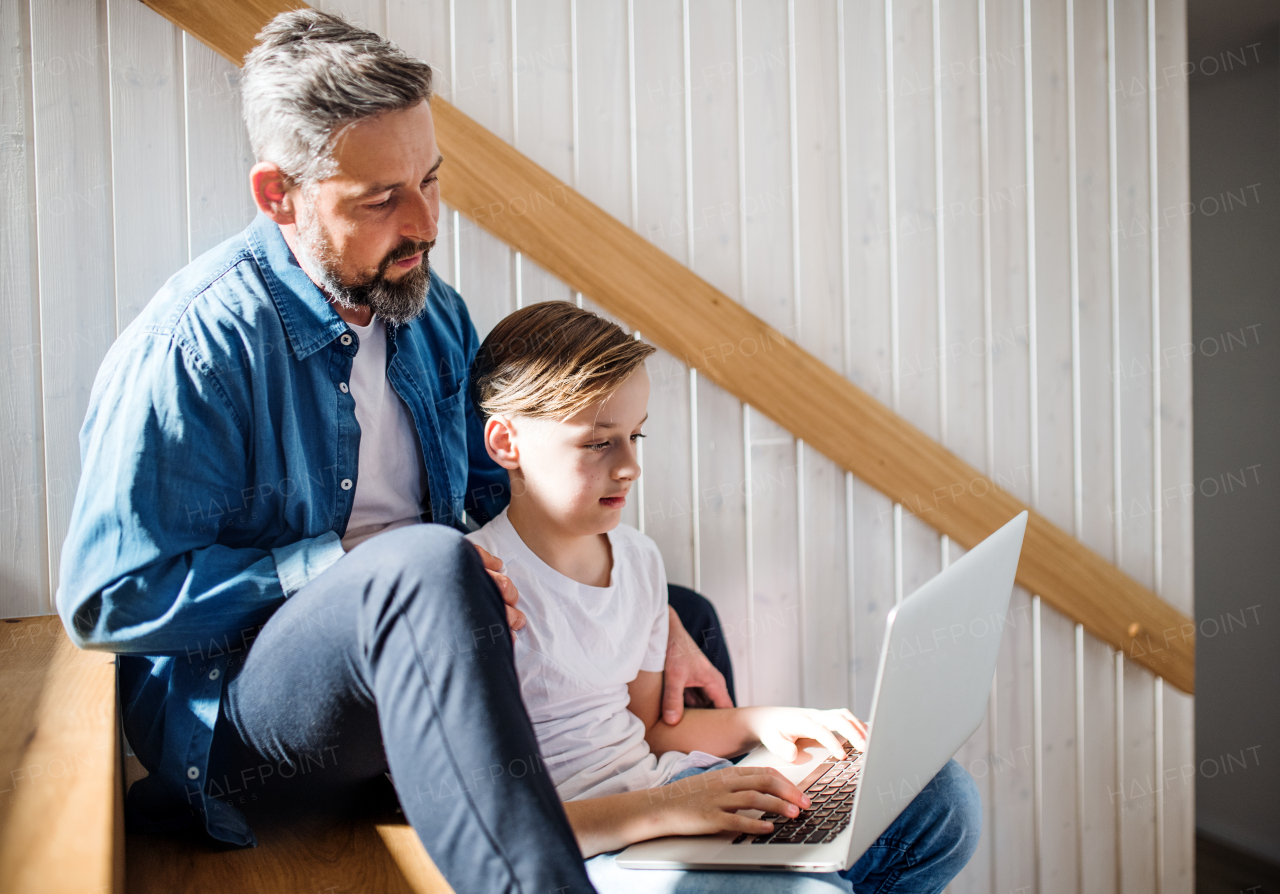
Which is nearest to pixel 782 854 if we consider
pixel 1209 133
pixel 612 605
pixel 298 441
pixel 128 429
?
pixel 612 605

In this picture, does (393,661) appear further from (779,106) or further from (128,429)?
(779,106)

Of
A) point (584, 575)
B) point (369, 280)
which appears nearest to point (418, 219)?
point (369, 280)

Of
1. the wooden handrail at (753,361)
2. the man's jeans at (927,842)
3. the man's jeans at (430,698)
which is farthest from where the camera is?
the wooden handrail at (753,361)

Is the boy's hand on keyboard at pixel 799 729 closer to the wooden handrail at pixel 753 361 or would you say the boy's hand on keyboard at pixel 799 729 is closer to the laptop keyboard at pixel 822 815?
the laptop keyboard at pixel 822 815

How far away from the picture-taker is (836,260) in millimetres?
1738

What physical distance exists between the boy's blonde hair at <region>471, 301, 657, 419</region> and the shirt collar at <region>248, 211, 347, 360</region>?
0.22m

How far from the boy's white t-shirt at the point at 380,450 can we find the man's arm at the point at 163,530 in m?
0.15

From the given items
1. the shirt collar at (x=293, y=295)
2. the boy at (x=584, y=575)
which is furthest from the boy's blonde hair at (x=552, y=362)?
the shirt collar at (x=293, y=295)

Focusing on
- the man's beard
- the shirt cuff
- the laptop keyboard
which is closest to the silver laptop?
the laptop keyboard

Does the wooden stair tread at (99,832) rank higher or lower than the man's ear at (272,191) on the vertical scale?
lower

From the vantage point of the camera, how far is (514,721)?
0.82m

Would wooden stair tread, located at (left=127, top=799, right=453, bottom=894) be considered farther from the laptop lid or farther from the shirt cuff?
the laptop lid

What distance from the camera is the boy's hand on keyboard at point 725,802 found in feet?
3.31

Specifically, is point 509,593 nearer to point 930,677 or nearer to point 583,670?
point 583,670
